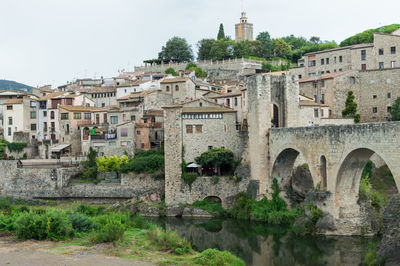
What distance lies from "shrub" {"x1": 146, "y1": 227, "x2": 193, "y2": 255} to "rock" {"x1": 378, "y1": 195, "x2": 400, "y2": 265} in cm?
879

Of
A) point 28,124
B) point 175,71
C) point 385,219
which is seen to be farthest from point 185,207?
point 175,71

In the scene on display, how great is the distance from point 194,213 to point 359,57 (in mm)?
26793

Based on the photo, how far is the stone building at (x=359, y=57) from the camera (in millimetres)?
48031

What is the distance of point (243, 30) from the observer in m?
93.1

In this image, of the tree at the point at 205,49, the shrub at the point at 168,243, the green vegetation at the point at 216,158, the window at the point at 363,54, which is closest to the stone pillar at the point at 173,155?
the green vegetation at the point at 216,158

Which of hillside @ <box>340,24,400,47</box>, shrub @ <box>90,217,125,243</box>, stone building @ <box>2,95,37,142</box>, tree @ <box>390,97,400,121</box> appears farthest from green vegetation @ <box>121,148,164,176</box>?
hillside @ <box>340,24,400,47</box>

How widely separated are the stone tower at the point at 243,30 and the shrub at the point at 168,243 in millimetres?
72129

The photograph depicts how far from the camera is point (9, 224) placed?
26562mm

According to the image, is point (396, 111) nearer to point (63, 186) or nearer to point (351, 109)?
point (351, 109)

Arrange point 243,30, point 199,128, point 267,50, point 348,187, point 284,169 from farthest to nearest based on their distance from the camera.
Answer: point 243,30
point 267,50
point 199,128
point 284,169
point 348,187

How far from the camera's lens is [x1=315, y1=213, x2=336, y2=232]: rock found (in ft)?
93.1

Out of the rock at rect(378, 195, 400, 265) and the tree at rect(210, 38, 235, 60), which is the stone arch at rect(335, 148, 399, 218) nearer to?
the rock at rect(378, 195, 400, 265)

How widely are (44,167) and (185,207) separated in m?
14.2

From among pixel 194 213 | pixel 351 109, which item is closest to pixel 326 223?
pixel 194 213
